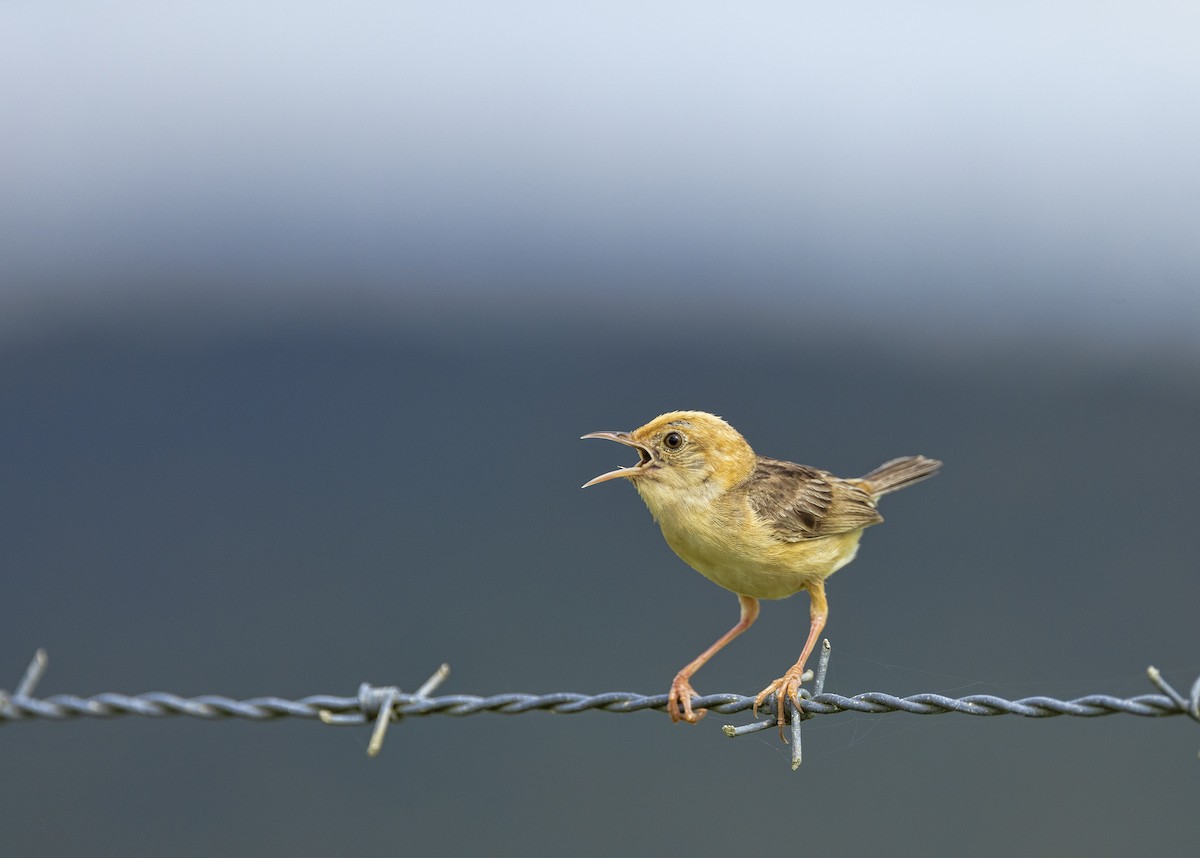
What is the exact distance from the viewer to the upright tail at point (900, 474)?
542cm

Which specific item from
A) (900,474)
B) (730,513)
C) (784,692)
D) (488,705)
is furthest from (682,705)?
(900,474)

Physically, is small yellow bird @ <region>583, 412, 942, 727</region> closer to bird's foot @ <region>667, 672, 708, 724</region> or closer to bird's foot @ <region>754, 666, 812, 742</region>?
bird's foot @ <region>667, 672, 708, 724</region>

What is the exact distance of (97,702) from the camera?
11.9 feet

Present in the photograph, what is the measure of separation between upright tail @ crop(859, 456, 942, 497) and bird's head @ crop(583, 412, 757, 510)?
1.27 m

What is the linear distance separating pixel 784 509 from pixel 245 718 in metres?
2.23

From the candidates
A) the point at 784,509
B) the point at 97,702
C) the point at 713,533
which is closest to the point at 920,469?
the point at 784,509

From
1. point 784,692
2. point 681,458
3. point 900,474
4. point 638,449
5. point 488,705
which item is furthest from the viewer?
point 900,474

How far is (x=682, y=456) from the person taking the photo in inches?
172

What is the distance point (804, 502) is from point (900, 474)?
1223 millimetres

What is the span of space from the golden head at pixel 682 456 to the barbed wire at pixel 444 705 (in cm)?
95

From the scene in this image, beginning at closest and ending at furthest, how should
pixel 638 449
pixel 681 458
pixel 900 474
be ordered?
pixel 681 458 < pixel 638 449 < pixel 900 474

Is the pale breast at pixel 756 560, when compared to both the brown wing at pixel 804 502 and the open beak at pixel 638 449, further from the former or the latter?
the open beak at pixel 638 449

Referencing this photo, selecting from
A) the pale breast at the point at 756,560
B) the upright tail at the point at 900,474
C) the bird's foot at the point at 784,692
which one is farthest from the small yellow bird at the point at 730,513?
the upright tail at the point at 900,474

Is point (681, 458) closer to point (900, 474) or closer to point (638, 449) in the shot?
point (638, 449)
